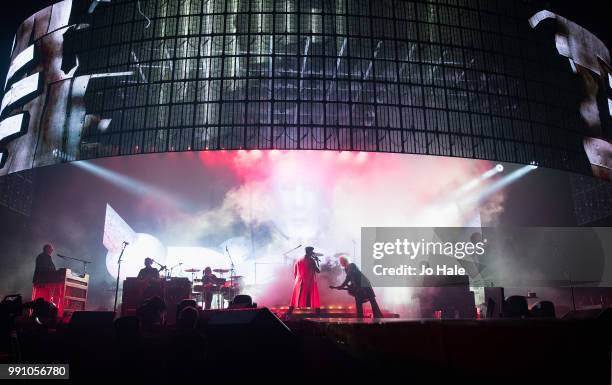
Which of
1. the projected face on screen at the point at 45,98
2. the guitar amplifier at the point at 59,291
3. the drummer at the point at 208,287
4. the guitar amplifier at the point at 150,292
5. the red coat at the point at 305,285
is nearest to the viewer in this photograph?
the guitar amplifier at the point at 150,292

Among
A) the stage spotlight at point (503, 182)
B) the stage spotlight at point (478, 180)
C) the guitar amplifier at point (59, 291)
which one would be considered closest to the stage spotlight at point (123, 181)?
the guitar amplifier at point (59, 291)

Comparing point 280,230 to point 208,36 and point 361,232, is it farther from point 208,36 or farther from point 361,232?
point 208,36

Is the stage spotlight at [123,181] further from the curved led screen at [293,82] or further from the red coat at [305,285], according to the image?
the red coat at [305,285]

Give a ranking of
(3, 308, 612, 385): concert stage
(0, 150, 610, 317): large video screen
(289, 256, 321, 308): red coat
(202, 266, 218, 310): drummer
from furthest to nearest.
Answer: (0, 150, 610, 317): large video screen < (202, 266, 218, 310): drummer < (289, 256, 321, 308): red coat < (3, 308, 612, 385): concert stage

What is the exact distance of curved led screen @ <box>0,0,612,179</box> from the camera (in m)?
11.8

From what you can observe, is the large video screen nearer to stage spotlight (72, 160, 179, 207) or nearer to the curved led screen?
stage spotlight (72, 160, 179, 207)

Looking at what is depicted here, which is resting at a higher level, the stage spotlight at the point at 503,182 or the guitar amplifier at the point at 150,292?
the stage spotlight at the point at 503,182

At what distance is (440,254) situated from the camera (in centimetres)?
1166

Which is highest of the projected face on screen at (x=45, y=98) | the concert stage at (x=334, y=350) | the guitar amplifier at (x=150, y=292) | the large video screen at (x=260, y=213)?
the projected face on screen at (x=45, y=98)

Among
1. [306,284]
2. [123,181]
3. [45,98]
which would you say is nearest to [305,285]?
[306,284]

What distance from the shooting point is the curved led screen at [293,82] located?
11797 millimetres

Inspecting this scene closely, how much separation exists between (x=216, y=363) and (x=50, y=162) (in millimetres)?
10979

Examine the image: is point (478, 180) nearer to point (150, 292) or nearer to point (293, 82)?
point (293, 82)

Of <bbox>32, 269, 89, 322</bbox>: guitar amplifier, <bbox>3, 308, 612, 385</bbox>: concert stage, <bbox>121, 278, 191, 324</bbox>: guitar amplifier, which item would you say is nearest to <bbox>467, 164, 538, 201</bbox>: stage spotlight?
<bbox>121, 278, 191, 324</bbox>: guitar amplifier
